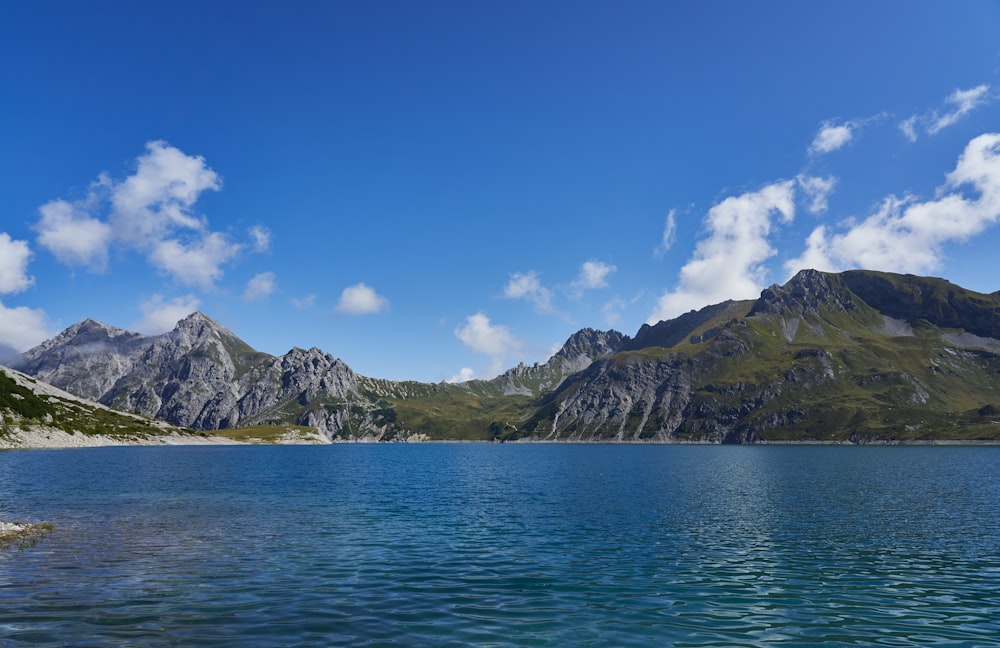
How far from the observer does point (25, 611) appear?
2519 centimetres

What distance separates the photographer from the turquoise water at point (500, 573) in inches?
945

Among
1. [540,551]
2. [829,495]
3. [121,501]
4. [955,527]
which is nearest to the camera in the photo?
[540,551]

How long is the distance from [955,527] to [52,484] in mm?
113613

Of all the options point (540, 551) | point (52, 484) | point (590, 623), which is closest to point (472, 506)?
point (540, 551)

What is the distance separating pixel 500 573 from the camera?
115 feet

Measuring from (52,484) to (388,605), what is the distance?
281 ft

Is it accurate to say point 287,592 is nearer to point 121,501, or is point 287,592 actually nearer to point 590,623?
point 590,623

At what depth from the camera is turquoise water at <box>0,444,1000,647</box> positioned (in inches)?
945

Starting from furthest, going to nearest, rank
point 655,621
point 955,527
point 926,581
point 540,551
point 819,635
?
point 955,527 → point 540,551 → point 926,581 → point 655,621 → point 819,635

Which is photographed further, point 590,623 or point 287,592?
point 287,592

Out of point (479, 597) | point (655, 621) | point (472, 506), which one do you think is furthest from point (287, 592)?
point (472, 506)

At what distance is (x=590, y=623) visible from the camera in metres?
25.3

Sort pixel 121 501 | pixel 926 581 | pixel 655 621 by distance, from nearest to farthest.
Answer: pixel 655 621, pixel 926 581, pixel 121 501

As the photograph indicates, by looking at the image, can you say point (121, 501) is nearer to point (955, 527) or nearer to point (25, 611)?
point (25, 611)
